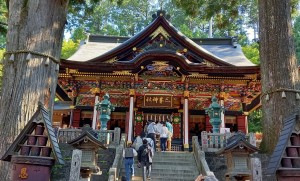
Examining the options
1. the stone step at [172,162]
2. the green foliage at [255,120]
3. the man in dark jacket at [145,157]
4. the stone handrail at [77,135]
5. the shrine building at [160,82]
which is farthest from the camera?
the green foliage at [255,120]

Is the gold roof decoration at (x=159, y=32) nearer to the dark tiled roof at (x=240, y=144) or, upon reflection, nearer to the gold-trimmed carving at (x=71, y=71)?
the gold-trimmed carving at (x=71, y=71)

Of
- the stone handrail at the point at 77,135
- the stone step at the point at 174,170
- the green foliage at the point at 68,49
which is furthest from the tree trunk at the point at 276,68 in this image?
the green foliage at the point at 68,49

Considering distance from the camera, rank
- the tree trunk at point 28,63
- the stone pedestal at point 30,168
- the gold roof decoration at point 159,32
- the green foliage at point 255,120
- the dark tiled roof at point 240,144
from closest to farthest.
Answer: the stone pedestal at point 30,168 < the tree trunk at point 28,63 < the dark tiled roof at point 240,144 < the gold roof decoration at point 159,32 < the green foliage at point 255,120

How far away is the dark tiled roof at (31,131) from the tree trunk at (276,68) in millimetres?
5737

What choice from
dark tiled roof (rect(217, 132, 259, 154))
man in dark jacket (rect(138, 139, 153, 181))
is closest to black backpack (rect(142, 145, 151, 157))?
man in dark jacket (rect(138, 139, 153, 181))

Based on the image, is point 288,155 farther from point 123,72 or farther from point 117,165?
point 123,72

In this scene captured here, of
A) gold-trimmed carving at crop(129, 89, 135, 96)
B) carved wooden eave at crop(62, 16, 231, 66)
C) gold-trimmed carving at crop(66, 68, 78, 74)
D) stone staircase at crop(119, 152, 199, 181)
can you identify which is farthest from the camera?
gold-trimmed carving at crop(129, 89, 135, 96)

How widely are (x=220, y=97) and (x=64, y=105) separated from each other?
376 inches

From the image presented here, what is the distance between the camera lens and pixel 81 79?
1463 centimetres

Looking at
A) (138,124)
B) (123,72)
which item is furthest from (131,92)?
(138,124)

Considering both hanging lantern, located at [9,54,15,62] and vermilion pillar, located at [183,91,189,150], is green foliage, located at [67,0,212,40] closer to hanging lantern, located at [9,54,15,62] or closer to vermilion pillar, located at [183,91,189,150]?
vermilion pillar, located at [183,91,189,150]

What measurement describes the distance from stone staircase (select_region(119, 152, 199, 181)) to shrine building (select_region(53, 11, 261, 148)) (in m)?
2.95

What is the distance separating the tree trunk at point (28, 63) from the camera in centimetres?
498

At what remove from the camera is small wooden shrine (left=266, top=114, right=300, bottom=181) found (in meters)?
3.59
